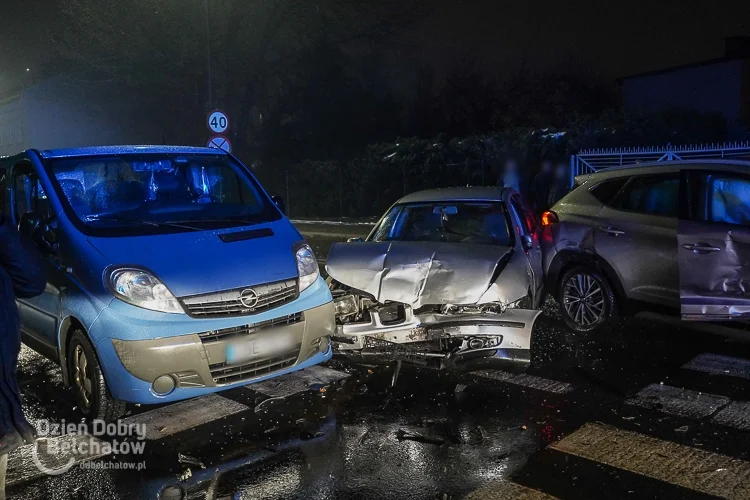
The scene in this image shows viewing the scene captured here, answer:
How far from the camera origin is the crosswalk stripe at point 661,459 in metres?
3.74

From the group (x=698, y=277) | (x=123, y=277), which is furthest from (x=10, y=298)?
(x=698, y=277)

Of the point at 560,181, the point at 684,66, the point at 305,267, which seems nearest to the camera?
the point at 305,267

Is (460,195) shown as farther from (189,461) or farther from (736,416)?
(189,461)

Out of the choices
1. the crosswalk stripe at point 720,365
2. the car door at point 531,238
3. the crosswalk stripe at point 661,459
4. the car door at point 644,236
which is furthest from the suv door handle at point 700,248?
the crosswalk stripe at point 661,459

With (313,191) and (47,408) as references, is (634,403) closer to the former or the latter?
(47,408)

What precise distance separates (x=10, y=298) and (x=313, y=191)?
26.1 m

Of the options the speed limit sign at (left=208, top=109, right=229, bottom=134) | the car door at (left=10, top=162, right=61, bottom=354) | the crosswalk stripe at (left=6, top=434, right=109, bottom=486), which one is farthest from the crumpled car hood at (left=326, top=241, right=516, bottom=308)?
the speed limit sign at (left=208, top=109, right=229, bottom=134)

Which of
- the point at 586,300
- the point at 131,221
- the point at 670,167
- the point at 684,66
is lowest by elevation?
the point at 586,300

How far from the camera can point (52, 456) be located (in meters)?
4.45

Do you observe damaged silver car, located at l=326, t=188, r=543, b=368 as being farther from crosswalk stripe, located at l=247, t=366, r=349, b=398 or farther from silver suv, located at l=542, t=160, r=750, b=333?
silver suv, located at l=542, t=160, r=750, b=333

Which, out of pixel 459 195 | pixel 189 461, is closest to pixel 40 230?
pixel 189 461

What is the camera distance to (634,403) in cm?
506

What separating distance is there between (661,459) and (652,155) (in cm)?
1113

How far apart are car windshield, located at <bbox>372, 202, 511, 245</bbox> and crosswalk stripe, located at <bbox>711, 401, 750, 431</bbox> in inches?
88.5
